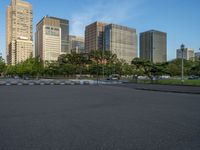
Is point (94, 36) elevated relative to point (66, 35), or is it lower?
lower

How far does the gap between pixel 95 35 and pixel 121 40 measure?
16.9 m

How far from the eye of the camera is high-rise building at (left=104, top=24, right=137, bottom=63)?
219ft

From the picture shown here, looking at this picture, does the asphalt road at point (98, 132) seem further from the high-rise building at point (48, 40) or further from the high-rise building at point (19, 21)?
the high-rise building at point (19, 21)

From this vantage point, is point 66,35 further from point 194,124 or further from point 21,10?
point 194,124

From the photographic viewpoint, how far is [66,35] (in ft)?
546

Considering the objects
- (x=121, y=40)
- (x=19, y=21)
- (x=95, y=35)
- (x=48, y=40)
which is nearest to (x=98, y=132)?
(x=121, y=40)

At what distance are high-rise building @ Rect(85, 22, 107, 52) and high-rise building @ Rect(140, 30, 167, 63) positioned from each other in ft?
51.8

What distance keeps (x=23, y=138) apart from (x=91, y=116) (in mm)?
2969

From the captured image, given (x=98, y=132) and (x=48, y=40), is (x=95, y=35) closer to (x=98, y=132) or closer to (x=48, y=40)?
(x=48, y=40)

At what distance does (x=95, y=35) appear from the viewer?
8500 cm

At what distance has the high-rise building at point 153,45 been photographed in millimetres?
67081

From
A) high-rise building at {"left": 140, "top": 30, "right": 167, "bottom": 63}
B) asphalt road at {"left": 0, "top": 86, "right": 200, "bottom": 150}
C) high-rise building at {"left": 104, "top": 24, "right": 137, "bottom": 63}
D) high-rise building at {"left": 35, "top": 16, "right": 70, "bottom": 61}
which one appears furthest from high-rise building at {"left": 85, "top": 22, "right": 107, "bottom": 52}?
asphalt road at {"left": 0, "top": 86, "right": 200, "bottom": 150}

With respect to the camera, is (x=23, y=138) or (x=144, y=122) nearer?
(x=23, y=138)

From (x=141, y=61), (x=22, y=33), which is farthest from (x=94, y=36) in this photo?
(x=22, y=33)
